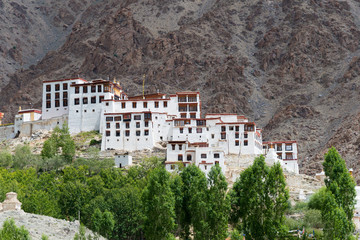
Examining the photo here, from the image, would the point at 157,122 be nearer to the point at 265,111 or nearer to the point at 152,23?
the point at 265,111

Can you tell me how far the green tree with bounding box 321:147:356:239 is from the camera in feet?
153

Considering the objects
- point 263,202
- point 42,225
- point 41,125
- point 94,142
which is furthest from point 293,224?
point 41,125

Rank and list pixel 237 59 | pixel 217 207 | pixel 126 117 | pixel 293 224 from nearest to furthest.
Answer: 1. pixel 217 207
2. pixel 293 224
3. pixel 126 117
4. pixel 237 59

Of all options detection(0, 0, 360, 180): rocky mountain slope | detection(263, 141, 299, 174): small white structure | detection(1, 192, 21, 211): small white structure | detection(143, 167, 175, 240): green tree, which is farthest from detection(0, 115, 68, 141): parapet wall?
detection(1, 192, 21, 211): small white structure

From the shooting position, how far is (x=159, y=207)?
50656 millimetres

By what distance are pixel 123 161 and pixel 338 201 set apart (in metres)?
36.8

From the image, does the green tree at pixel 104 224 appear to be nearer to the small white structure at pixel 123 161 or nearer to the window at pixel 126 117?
the small white structure at pixel 123 161

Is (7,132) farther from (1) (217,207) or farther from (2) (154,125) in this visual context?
(1) (217,207)

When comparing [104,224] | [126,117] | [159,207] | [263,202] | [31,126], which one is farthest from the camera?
[31,126]

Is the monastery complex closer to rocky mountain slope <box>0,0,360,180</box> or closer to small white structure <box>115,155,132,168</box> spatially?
small white structure <box>115,155,132,168</box>

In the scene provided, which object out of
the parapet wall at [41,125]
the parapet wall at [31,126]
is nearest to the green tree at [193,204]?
the parapet wall at [41,125]

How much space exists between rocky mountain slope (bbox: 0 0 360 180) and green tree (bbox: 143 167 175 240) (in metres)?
70.4

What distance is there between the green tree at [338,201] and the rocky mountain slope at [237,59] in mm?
67898

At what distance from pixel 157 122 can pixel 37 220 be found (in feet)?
134
